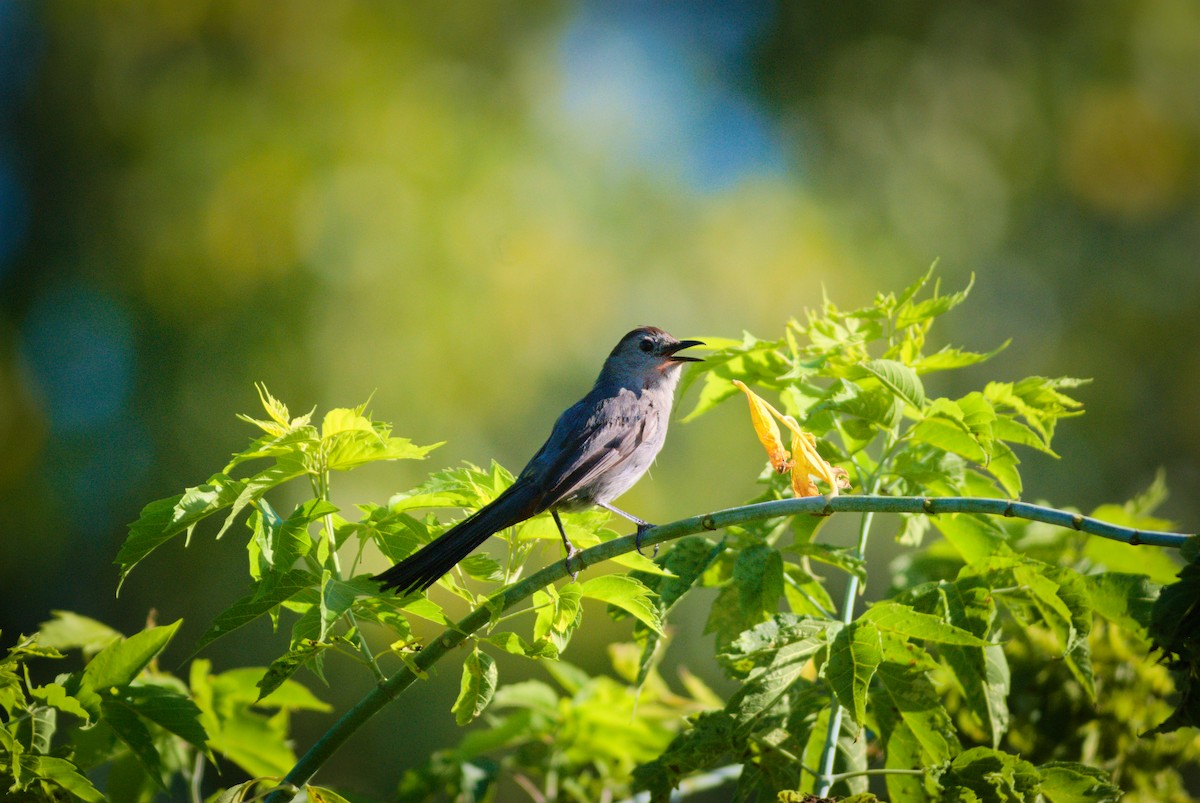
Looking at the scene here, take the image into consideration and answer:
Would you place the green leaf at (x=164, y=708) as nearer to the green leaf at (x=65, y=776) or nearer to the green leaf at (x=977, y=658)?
the green leaf at (x=65, y=776)

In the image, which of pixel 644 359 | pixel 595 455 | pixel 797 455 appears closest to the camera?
pixel 797 455

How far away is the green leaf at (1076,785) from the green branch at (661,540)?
61 cm

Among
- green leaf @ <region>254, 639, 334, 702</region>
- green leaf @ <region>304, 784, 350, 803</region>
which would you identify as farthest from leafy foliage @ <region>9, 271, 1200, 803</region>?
green leaf @ <region>304, 784, 350, 803</region>

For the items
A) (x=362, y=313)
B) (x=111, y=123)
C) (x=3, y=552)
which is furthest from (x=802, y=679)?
(x=111, y=123)

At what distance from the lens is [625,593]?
1697 mm

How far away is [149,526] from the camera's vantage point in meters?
1.63

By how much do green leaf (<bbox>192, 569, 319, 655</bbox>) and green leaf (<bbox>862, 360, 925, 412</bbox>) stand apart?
1.13 metres

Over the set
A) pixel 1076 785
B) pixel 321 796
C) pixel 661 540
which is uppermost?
pixel 661 540

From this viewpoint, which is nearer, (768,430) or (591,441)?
(768,430)

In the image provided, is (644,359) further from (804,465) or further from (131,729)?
(131,729)

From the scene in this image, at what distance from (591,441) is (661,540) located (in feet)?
5.15

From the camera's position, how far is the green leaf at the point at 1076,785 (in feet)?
5.58

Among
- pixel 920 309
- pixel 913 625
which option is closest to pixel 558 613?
pixel 913 625

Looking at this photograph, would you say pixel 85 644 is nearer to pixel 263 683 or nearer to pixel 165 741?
pixel 165 741
